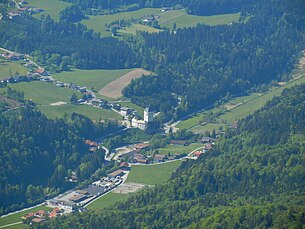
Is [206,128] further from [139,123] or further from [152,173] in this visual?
[152,173]

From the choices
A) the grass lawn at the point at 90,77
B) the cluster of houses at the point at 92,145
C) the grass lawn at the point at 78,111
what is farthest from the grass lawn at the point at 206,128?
the grass lawn at the point at 90,77

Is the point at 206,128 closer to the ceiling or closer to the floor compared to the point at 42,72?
closer to the floor

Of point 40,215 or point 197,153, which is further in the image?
point 197,153

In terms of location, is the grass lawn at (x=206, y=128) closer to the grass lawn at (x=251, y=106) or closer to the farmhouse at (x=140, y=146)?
the grass lawn at (x=251, y=106)

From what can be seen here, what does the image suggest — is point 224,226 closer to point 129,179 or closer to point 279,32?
point 129,179

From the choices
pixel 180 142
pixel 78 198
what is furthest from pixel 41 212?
pixel 180 142

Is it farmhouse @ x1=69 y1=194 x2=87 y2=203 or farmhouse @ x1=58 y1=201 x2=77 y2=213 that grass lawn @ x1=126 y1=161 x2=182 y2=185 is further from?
farmhouse @ x1=58 y1=201 x2=77 y2=213

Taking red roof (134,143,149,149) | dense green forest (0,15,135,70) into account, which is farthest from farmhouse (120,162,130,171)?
dense green forest (0,15,135,70)

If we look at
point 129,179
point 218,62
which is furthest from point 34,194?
point 218,62
